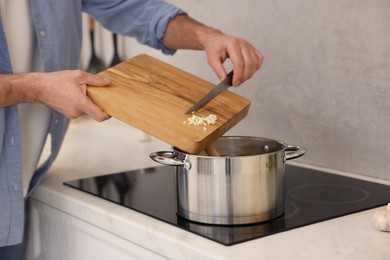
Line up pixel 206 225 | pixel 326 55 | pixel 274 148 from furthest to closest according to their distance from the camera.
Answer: pixel 326 55 → pixel 274 148 → pixel 206 225

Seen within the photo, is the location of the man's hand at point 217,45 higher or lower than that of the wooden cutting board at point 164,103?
higher

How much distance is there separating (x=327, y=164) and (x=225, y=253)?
0.57 m

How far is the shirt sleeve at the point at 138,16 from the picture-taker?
142 centimetres

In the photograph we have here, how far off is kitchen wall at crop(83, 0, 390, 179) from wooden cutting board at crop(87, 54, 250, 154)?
0.28 m

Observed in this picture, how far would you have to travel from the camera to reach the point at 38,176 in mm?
1362

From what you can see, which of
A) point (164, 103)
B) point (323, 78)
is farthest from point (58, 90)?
point (323, 78)

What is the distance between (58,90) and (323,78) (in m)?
0.58

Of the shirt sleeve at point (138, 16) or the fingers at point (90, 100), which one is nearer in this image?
the fingers at point (90, 100)

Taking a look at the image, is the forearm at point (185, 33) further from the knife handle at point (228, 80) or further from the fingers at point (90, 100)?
the fingers at point (90, 100)

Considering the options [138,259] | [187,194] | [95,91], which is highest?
[95,91]

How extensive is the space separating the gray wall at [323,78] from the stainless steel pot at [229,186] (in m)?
0.32

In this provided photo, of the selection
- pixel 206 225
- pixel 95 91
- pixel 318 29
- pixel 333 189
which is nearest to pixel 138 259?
pixel 206 225

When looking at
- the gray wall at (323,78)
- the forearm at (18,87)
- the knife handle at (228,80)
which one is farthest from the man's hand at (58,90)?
the gray wall at (323,78)

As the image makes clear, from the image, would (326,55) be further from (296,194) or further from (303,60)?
(296,194)
